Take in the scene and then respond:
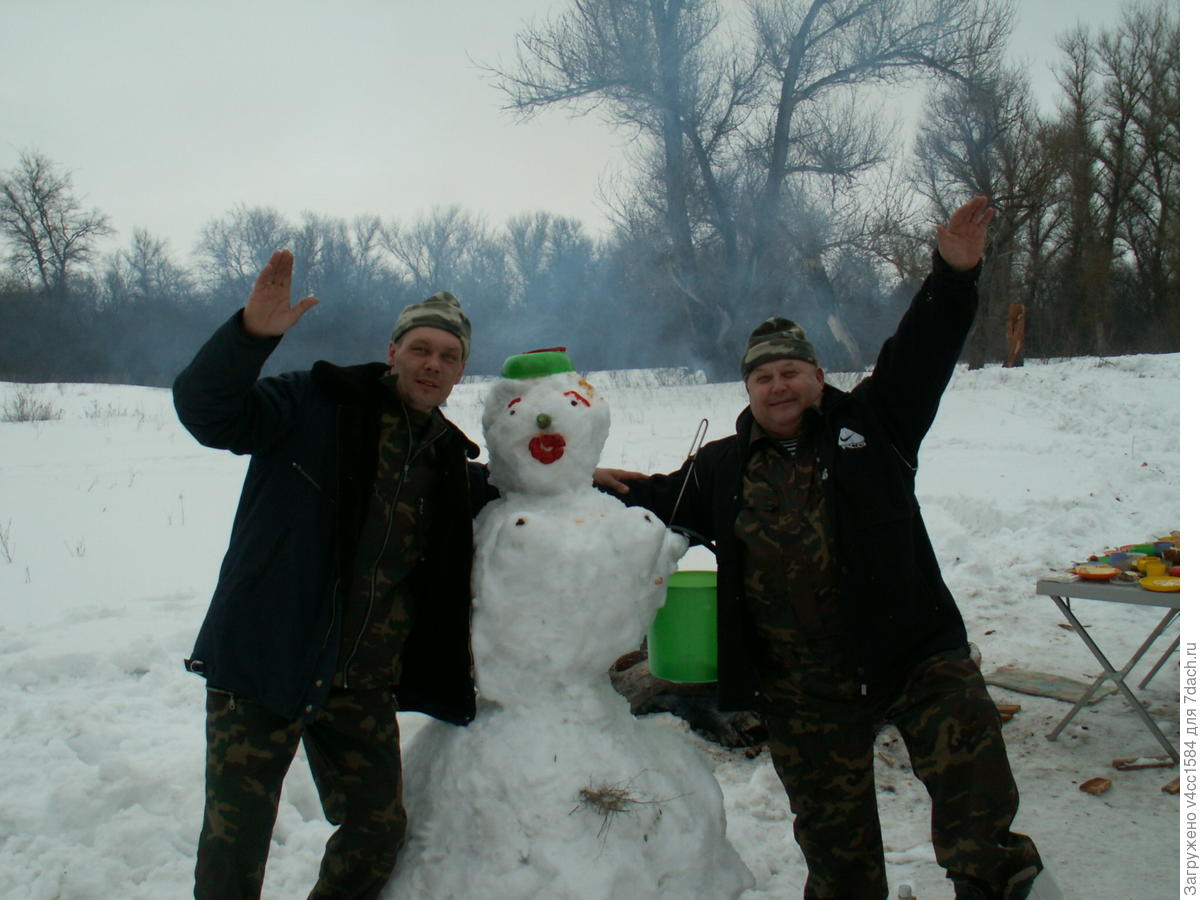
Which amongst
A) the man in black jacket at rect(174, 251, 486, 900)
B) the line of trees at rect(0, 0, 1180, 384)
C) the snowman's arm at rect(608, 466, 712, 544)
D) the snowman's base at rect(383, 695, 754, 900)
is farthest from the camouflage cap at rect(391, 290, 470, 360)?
the line of trees at rect(0, 0, 1180, 384)

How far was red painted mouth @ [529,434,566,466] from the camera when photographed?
228 cm

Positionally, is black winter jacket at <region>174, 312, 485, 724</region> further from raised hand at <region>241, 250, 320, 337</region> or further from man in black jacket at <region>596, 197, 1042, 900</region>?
man in black jacket at <region>596, 197, 1042, 900</region>

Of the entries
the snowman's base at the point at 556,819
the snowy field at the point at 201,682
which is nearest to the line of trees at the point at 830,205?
the snowy field at the point at 201,682

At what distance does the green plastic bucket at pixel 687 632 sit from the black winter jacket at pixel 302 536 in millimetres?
644

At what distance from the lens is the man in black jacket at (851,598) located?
200cm

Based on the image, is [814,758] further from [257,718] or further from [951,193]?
[951,193]

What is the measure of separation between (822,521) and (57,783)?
2.53 metres

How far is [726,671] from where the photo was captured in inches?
85.1

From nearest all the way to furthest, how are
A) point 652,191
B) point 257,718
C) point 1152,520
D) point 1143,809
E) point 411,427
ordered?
point 257,718 → point 411,427 → point 1143,809 → point 1152,520 → point 652,191

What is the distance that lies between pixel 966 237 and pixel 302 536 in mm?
1865

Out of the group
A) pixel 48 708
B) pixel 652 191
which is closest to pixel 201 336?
pixel 652 191

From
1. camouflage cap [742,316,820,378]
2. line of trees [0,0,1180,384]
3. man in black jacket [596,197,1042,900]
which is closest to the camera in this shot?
man in black jacket [596,197,1042,900]

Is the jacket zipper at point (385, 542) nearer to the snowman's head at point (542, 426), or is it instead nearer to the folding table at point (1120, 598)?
the snowman's head at point (542, 426)

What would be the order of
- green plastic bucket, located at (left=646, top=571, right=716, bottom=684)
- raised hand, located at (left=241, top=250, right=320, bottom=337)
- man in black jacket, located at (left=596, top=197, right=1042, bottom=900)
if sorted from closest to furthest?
raised hand, located at (left=241, top=250, right=320, bottom=337), man in black jacket, located at (left=596, top=197, right=1042, bottom=900), green plastic bucket, located at (left=646, top=571, right=716, bottom=684)
